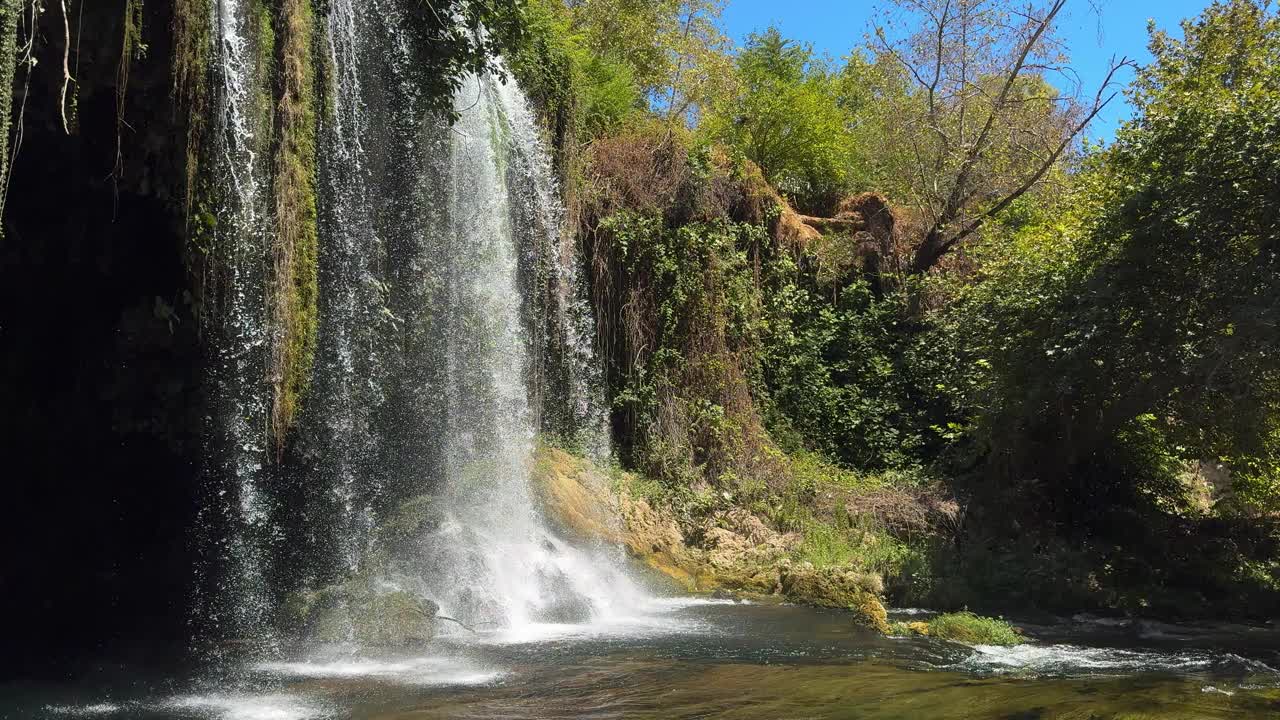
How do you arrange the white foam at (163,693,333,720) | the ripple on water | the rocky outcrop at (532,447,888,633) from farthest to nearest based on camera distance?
the rocky outcrop at (532,447,888,633) → the ripple on water → the white foam at (163,693,333,720)

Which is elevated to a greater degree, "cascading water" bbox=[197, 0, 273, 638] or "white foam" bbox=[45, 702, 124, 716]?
"cascading water" bbox=[197, 0, 273, 638]

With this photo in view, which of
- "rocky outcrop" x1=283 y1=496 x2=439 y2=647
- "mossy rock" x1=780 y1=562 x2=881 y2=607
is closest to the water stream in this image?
"rocky outcrop" x1=283 y1=496 x2=439 y2=647

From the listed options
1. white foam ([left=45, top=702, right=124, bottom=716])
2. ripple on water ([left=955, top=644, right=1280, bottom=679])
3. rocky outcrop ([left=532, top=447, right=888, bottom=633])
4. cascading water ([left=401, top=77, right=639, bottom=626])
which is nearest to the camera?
white foam ([left=45, top=702, right=124, bottom=716])

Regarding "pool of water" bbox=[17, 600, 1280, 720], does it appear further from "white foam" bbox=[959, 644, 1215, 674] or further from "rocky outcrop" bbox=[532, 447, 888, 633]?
"rocky outcrop" bbox=[532, 447, 888, 633]

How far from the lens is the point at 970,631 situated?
10.0m

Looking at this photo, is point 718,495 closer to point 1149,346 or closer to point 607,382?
point 607,382

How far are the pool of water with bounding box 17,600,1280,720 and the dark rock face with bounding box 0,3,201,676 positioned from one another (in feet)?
6.53

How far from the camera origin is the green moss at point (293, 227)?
9539 millimetres

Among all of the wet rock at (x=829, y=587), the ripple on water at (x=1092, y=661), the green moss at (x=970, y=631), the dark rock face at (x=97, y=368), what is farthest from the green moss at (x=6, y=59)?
the wet rock at (x=829, y=587)

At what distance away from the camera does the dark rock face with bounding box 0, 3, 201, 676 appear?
28.6 feet

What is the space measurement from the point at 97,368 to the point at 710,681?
672cm

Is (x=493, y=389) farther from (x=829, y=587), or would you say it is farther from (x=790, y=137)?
(x=790, y=137)

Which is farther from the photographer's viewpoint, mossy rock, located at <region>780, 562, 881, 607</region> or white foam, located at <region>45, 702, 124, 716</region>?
mossy rock, located at <region>780, 562, 881, 607</region>

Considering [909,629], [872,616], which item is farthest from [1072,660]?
[872,616]
